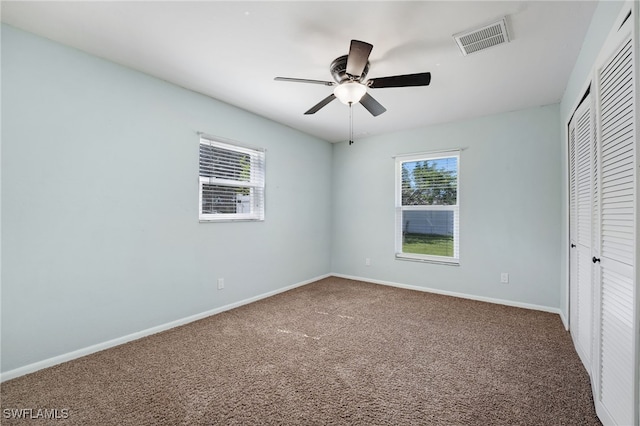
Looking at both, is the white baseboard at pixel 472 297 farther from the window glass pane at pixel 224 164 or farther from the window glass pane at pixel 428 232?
the window glass pane at pixel 224 164

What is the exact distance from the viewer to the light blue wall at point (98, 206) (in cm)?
197

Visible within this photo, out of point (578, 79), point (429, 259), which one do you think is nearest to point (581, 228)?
point (578, 79)

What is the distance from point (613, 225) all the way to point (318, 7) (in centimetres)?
203

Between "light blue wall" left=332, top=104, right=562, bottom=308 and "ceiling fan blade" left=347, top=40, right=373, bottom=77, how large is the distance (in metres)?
2.55

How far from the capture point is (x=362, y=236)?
4.76 m

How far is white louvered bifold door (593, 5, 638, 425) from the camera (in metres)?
1.20

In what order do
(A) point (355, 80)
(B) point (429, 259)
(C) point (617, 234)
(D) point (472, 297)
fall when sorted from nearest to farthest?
(C) point (617, 234)
(A) point (355, 80)
(D) point (472, 297)
(B) point (429, 259)

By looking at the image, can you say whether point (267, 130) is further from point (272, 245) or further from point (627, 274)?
point (627, 274)

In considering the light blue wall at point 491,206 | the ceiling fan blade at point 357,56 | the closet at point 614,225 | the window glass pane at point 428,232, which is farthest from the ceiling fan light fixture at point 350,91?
the window glass pane at point 428,232

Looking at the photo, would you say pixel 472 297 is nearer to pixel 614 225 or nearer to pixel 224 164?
pixel 614 225

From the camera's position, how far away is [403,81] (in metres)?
2.07

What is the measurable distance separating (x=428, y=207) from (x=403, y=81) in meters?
2.52

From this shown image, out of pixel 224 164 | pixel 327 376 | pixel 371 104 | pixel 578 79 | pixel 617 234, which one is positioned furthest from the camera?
pixel 224 164

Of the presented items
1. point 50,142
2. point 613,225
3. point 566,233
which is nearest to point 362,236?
point 566,233
